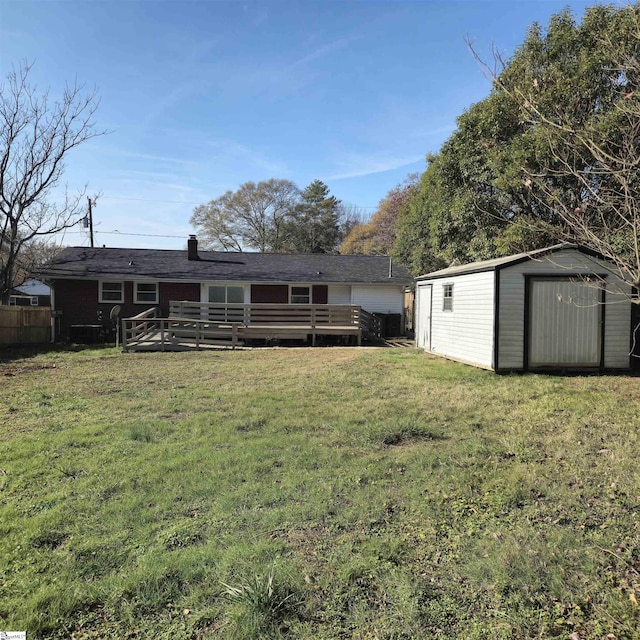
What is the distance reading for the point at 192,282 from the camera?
1873 cm

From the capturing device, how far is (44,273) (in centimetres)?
1734

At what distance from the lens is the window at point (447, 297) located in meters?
12.1

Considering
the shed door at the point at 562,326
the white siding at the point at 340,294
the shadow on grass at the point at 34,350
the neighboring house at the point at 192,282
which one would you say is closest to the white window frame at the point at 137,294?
the neighboring house at the point at 192,282

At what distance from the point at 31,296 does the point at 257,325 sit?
32.8m

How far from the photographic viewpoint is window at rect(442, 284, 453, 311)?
1207cm

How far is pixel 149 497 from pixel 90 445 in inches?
67.3

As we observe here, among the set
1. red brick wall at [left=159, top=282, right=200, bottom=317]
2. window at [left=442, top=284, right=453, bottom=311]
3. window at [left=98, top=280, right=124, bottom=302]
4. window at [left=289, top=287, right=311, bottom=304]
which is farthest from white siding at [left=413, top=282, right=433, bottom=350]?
window at [left=98, top=280, right=124, bottom=302]

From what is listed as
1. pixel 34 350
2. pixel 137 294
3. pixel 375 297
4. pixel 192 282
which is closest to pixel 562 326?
pixel 375 297

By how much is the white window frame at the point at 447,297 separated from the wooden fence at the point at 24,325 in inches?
585

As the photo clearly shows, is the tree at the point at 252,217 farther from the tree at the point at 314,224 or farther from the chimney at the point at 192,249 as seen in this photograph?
the chimney at the point at 192,249

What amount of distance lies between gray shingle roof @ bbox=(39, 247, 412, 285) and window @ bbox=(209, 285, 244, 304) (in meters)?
0.53

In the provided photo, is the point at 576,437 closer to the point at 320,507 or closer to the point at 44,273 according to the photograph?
the point at 320,507

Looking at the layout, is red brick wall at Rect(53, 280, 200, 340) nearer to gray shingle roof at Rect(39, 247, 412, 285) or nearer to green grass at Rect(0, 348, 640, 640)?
gray shingle roof at Rect(39, 247, 412, 285)

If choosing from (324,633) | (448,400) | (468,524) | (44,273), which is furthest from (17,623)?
(44,273)
